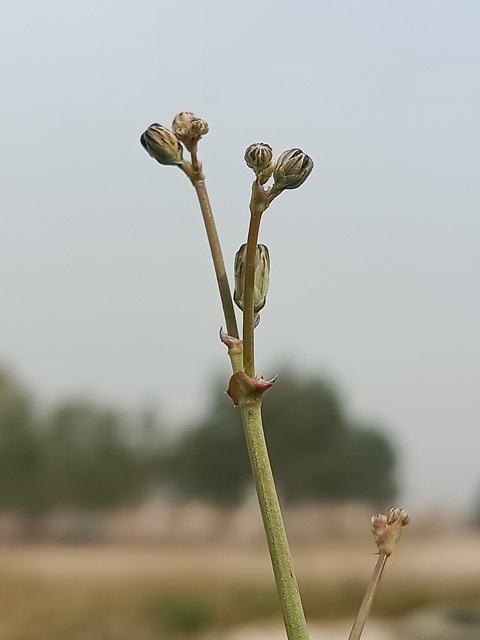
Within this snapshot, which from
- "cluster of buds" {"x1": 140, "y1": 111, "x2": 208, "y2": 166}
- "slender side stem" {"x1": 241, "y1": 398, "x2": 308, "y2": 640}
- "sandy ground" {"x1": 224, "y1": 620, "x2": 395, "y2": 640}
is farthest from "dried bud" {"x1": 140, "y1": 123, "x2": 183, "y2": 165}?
"sandy ground" {"x1": 224, "y1": 620, "x2": 395, "y2": 640}

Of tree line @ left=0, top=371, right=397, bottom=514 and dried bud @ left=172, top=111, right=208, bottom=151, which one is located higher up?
tree line @ left=0, top=371, right=397, bottom=514

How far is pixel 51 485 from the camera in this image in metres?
5.92

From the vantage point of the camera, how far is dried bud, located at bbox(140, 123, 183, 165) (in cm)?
30

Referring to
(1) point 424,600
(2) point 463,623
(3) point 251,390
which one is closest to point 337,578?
(1) point 424,600

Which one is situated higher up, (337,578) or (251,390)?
(337,578)

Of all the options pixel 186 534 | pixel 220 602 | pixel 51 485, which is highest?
pixel 51 485

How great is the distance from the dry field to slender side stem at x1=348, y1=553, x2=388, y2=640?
209 inches

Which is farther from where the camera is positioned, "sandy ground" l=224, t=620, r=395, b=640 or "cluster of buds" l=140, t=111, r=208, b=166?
"sandy ground" l=224, t=620, r=395, b=640

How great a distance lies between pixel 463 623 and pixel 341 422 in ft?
5.28

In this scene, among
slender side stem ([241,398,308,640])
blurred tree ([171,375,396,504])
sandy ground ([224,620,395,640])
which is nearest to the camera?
slender side stem ([241,398,308,640])

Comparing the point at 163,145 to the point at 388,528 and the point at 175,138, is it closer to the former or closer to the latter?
the point at 175,138

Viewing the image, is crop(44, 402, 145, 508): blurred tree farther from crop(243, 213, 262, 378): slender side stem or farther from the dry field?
crop(243, 213, 262, 378): slender side stem

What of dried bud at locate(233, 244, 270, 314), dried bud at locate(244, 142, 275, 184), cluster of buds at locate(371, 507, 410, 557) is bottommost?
cluster of buds at locate(371, 507, 410, 557)

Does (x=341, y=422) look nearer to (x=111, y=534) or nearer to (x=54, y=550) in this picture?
(x=111, y=534)
